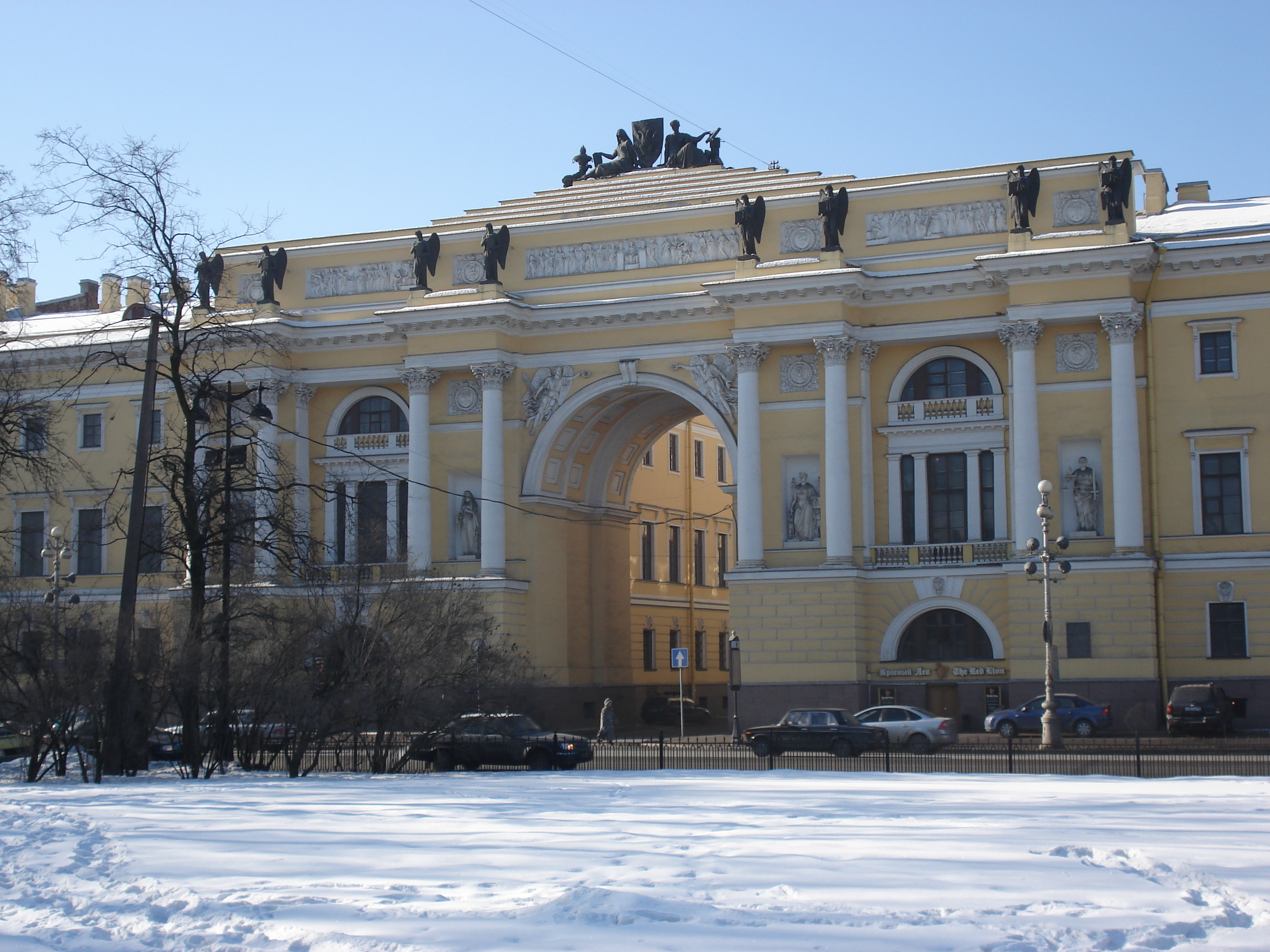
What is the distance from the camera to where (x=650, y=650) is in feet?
193

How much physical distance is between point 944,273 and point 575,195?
13.8 m

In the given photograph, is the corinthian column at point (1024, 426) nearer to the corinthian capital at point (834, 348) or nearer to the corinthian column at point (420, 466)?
the corinthian capital at point (834, 348)

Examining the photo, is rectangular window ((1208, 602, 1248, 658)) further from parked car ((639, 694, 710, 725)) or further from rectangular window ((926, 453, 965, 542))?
parked car ((639, 694, 710, 725))

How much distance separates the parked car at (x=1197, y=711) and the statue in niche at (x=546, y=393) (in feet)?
65.1

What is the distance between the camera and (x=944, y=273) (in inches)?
1676

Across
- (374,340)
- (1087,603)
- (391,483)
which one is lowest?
(1087,603)

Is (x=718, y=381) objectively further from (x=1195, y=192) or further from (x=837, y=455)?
(x=1195, y=192)

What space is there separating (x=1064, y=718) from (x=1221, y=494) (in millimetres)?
8038

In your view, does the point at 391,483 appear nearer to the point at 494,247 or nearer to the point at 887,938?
the point at 494,247

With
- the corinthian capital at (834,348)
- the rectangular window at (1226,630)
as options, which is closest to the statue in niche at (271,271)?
the corinthian capital at (834,348)

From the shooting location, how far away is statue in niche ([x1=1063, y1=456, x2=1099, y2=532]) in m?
41.4

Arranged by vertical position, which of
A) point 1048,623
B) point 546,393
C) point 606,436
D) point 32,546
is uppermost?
point 546,393

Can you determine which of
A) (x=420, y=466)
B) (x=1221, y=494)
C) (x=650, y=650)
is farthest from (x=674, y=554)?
(x=1221, y=494)

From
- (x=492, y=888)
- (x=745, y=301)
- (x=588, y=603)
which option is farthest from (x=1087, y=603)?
(x=492, y=888)
